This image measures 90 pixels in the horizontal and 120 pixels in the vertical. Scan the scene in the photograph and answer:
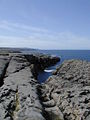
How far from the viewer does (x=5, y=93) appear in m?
17.2

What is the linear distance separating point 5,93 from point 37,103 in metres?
3.05

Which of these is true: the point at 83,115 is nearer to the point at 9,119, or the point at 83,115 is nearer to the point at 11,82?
the point at 9,119

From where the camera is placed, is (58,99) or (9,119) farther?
(58,99)

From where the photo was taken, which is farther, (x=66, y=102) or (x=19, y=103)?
(x=66, y=102)

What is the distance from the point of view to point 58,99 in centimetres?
1683

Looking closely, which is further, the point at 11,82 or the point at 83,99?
the point at 11,82

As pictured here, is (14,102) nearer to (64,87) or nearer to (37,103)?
(37,103)

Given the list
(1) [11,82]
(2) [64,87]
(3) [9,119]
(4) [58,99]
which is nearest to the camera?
(3) [9,119]

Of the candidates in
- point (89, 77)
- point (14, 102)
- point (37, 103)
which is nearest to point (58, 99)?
point (37, 103)

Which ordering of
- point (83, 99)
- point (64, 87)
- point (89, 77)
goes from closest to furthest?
point (83, 99) < point (64, 87) < point (89, 77)

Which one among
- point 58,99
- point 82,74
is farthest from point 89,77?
point 58,99

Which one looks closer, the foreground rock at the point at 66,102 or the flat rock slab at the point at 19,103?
the flat rock slab at the point at 19,103

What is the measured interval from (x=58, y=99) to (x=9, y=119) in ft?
16.6

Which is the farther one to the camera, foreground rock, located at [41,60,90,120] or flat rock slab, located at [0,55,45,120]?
foreground rock, located at [41,60,90,120]
